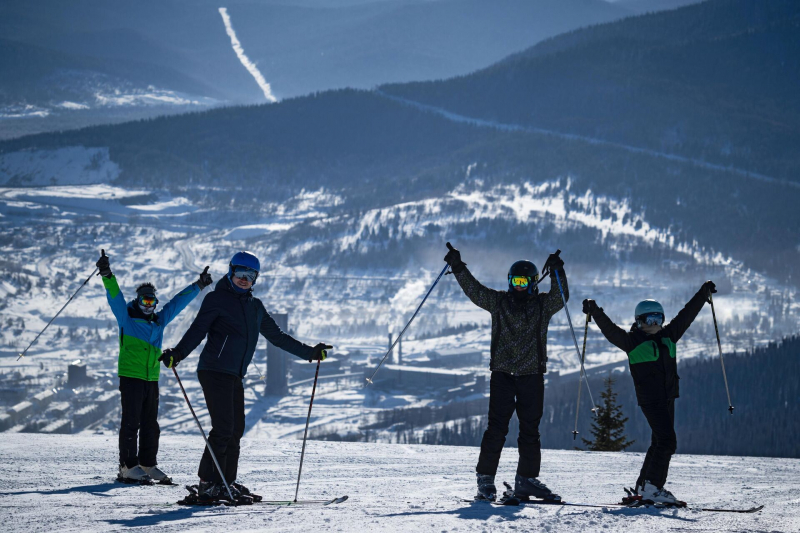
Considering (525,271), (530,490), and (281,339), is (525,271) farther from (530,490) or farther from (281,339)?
(281,339)

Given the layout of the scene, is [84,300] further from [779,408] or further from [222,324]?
[222,324]

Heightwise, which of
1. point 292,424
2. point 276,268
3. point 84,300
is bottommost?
point 292,424

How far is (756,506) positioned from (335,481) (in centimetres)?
412

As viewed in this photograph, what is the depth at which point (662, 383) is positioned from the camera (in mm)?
8016

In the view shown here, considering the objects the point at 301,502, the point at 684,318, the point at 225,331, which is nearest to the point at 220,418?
the point at 225,331

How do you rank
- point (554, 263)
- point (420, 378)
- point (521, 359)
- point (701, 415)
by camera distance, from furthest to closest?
point (420, 378) → point (701, 415) → point (554, 263) → point (521, 359)

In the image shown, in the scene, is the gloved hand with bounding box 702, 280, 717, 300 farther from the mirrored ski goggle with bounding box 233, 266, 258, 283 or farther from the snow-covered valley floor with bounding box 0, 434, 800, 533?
the mirrored ski goggle with bounding box 233, 266, 258, 283

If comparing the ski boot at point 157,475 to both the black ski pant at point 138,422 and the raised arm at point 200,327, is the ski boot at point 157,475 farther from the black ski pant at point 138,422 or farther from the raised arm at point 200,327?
the raised arm at point 200,327

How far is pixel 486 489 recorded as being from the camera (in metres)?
7.93

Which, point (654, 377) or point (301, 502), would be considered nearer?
point (301, 502)

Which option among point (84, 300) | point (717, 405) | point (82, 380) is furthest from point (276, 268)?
point (717, 405)

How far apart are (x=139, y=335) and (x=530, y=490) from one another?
3.92 m

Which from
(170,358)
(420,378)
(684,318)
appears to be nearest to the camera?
(170,358)

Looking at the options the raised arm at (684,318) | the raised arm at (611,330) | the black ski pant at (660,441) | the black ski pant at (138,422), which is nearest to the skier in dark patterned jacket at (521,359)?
the raised arm at (611,330)
